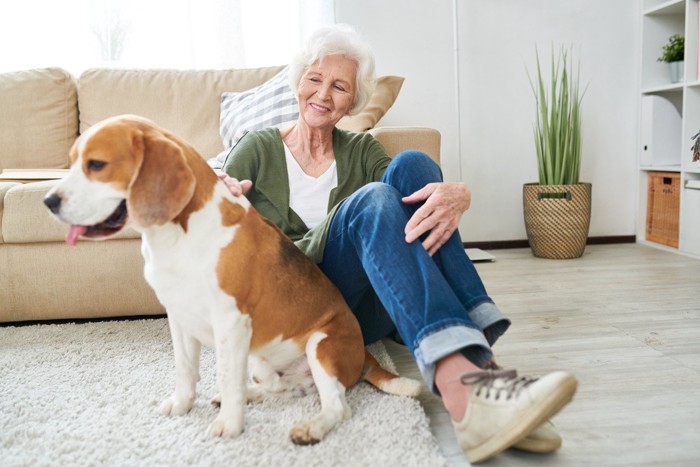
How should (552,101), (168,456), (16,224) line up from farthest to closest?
(552,101) < (16,224) < (168,456)

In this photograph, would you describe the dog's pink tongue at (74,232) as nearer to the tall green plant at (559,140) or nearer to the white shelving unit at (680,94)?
the tall green plant at (559,140)

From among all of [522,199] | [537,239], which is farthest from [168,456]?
[522,199]

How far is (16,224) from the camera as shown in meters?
2.01

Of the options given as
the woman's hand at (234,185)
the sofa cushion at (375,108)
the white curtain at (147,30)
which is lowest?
the woman's hand at (234,185)

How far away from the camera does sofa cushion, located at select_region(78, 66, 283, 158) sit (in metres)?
2.63

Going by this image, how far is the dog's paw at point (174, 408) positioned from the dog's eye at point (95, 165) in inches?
21.6

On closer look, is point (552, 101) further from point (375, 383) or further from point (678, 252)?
point (375, 383)

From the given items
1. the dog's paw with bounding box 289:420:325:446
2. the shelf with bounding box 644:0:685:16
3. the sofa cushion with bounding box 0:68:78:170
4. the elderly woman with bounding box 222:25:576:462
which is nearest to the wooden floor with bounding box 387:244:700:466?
the elderly woman with bounding box 222:25:576:462

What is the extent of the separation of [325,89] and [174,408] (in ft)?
2.84

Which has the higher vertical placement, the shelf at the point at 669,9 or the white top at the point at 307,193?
the shelf at the point at 669,9

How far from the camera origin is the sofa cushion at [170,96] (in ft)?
8.64

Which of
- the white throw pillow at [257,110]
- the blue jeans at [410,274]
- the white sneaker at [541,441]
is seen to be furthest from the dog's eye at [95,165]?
the white throw pillow at [257,110]

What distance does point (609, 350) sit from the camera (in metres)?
1.70

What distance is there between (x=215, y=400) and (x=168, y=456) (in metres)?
0.21
